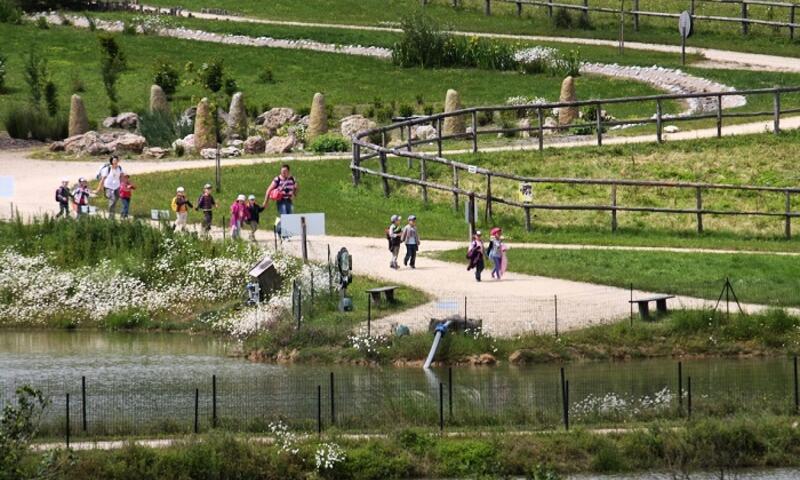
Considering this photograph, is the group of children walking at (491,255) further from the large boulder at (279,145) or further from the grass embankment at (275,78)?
the grass embankment at (275,78)

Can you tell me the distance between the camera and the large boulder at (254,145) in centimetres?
6806

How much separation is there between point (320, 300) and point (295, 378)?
546cm

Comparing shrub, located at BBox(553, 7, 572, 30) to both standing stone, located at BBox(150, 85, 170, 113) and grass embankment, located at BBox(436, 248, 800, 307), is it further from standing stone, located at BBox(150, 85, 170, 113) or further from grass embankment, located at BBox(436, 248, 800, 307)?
grass embankment, located at BBox(436, 248, 800, 307)

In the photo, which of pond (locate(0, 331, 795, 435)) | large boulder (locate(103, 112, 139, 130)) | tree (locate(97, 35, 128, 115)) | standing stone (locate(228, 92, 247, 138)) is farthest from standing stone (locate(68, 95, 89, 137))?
pond (locate(0, 331, 795, 435))

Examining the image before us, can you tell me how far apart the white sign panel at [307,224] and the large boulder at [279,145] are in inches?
609

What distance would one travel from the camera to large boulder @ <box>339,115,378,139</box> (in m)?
70.1

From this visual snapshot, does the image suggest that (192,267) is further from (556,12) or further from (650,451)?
(556,12)

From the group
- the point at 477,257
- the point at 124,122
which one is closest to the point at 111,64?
the point at 124,122

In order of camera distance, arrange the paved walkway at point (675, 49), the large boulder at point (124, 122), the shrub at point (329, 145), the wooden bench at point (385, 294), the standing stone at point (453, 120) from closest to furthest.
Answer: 1. the wooden bench at point (385, 294)
2. the shrub at point (329, 145)
3. the standing stone at point (453, 120)
4. the large boulder at point (124, 122)
5. the paved walkway at point (675, 49)

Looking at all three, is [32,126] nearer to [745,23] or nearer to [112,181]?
[112,181]

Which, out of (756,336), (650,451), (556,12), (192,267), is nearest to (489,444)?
(650,451)

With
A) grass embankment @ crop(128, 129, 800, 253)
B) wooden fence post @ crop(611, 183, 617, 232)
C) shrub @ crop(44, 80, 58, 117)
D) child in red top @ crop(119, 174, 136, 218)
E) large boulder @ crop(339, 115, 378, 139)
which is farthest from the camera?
shrub @ crop(44, 80, 58, 117)

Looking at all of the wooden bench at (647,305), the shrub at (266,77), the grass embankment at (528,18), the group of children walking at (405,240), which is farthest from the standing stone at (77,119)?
the wooden bench at (647,305)

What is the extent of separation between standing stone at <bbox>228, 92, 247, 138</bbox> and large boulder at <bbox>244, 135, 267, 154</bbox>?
294cm
